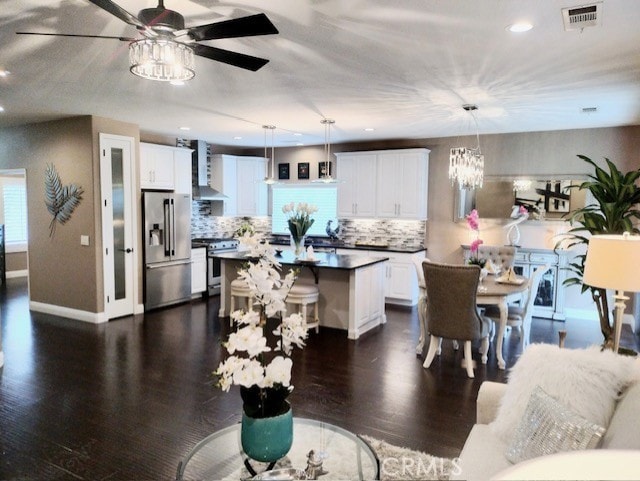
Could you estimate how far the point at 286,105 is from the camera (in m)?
5.05

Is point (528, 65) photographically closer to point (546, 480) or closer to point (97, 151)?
point (546, 480)

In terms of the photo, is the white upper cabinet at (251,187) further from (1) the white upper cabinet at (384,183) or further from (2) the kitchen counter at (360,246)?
(1) the white upper cabinet at (384,183)

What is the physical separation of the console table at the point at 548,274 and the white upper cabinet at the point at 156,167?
5.44 meters

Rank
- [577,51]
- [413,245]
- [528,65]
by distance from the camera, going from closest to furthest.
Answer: [577,51] < [528,65] < [413,245]

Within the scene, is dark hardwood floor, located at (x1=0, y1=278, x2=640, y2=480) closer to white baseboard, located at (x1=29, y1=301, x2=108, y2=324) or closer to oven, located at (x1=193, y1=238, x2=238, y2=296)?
white baseboard, located at (x1=29, y1=301, x2=108, y2=324)

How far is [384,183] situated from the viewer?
25.1 feet

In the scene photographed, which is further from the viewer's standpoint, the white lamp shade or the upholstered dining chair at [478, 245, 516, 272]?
the upholstered dining chair at [478, 245, 516, 272]

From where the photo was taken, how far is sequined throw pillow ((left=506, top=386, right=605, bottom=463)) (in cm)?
191

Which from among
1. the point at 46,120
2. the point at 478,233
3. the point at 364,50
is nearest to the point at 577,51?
the point at 364,50

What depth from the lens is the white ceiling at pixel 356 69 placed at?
2.67 metres

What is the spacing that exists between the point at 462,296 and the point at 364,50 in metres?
2.34

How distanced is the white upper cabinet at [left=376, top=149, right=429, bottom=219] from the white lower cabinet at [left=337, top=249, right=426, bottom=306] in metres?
0.69

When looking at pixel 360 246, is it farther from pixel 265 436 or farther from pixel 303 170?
pixel 265 436

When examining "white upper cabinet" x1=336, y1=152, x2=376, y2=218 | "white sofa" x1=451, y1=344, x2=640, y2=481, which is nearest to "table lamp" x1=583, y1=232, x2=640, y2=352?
"white sofa" x1=451, y1=344, x2=640, y2=481
